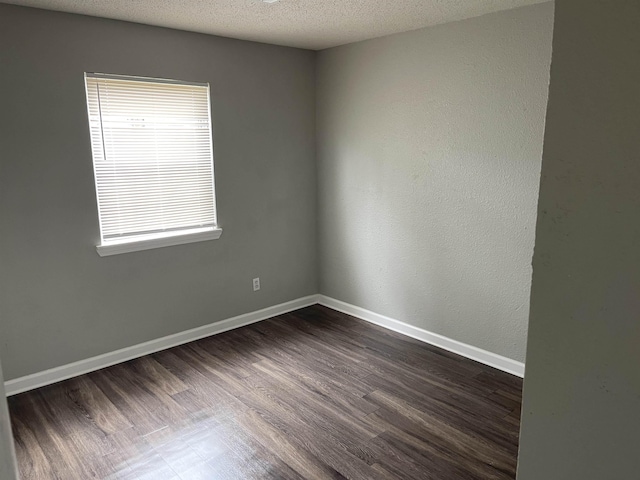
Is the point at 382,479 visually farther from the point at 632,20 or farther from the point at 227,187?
the point at 227,187

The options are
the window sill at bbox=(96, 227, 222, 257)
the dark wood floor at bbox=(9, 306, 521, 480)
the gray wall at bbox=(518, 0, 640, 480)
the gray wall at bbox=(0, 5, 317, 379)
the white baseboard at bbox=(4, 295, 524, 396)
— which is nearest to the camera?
the gray wall at bbox=(518, 0, 640, 480)

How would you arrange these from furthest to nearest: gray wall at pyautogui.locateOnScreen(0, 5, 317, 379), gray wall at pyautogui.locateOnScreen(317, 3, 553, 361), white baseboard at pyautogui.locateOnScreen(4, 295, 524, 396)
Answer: white baseboard at pyautogui.locateOnScreen(4, 295, 524, 396), gray wall at pyautogui.locateOnScreen(317, 3, 553, 361), gray wall at pyautogui.locateOnScreen(0, 5, 317, 379)

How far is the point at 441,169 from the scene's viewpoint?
3391 millimetres

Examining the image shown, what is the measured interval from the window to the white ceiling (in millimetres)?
451

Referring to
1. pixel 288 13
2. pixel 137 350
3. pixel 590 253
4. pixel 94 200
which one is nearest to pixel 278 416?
pixel 137 350

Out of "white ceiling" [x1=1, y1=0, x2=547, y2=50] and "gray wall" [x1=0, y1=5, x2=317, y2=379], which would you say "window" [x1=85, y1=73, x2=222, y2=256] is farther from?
"white ceiling" [x1=1, y1=0, x2=547, y2=50]

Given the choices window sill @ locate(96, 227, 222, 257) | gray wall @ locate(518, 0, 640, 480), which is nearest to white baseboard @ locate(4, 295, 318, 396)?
window sill @ locate(96, 227, 222, 257)

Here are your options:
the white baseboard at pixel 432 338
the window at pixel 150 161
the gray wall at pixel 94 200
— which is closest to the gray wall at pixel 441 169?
the white baseboard at pixel 432 338

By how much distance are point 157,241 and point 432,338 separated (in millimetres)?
2305

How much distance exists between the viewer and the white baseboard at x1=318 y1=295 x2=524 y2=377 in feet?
10.6

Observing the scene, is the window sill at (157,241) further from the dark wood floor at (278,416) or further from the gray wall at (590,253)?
the gray wall at (590,253)

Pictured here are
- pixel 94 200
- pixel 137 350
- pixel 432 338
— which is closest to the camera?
pixel 94 200

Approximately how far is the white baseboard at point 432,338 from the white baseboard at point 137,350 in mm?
419

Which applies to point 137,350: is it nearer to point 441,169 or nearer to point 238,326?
point 238,326
